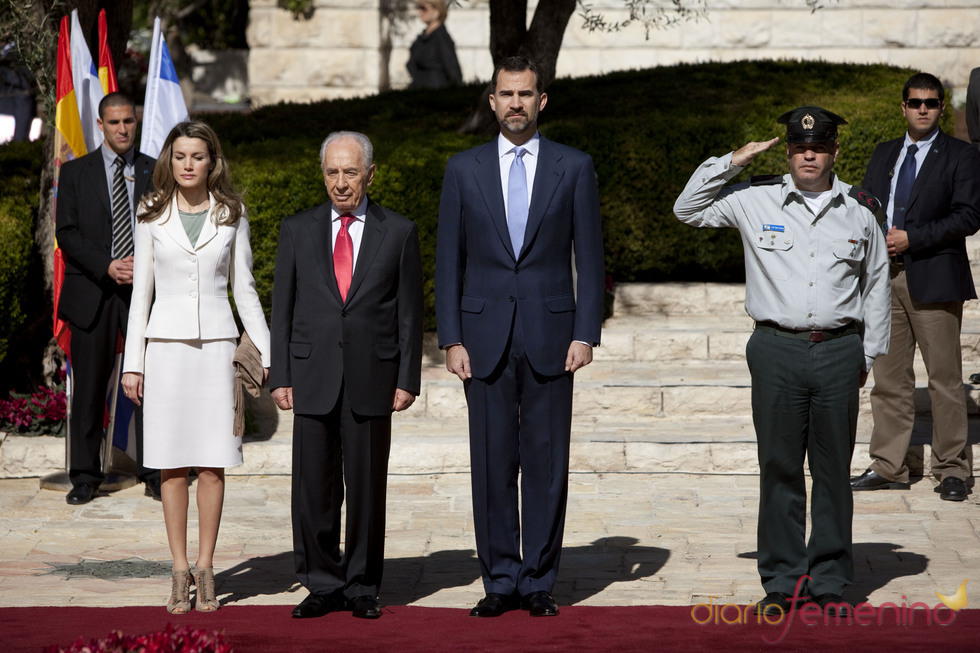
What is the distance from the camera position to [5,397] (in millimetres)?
9305

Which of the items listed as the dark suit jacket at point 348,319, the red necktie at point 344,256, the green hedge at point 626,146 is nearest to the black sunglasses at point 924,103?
the green hedge at point 626,146

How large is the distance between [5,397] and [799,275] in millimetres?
6179

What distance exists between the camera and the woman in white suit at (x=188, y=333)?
583 cm

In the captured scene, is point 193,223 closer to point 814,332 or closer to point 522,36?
point 814,332

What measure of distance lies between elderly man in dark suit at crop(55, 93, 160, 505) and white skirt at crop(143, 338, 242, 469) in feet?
7.17

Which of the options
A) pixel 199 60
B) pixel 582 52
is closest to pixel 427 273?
pixel 582 52

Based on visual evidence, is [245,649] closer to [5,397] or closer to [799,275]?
[799,275]

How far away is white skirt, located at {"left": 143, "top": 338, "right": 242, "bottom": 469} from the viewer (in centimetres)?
582

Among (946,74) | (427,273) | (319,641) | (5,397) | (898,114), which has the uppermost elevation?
(946,74)

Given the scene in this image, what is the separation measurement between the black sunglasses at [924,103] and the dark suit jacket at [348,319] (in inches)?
140

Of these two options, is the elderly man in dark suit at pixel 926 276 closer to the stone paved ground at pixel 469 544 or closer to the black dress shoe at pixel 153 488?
the stone paved ground at pixel 469 544

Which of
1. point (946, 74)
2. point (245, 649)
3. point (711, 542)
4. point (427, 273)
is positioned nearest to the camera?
point (245, 649)

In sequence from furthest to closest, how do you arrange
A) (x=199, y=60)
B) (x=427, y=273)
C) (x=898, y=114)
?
1. (x=199, y=60)
2. (x=898, y=114)
3. (x=427, y=273)

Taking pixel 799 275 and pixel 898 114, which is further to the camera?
pixel 898 114
